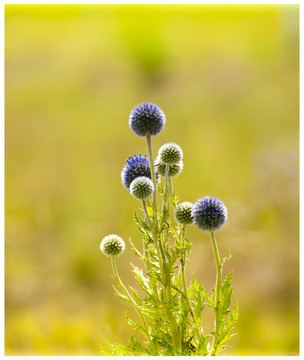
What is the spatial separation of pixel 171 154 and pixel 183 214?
0.12m

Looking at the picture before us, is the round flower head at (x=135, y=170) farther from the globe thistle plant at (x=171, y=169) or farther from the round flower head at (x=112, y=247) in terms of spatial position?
the round flower head at (x=112, y=247)

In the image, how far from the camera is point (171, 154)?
757 mm

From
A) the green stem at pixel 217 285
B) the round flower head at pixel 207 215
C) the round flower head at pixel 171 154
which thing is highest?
the round flower head at pixel 171 154

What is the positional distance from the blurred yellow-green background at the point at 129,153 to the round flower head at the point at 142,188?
1006 millimetres

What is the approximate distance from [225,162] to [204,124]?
0.31 m

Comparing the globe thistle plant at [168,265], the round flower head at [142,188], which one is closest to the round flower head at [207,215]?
the globe thistle plant at [168,265]

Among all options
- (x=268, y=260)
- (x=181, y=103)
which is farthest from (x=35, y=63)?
(x=268, y=260)

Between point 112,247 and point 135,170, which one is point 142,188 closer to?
point 135,170

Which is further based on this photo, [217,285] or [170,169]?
[170,169]

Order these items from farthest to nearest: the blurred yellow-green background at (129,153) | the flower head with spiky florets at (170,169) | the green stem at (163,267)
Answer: the blurred yellow-green background at (129,153) → the flower head with spiky florets at (170,169) → the green stem at (163,267)

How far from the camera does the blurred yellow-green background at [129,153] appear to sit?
180cm

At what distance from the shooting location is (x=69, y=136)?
2.43 m

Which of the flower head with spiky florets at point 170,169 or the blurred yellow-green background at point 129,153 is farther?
the blurred yellow-green background at point 129,153

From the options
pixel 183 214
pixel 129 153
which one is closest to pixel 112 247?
pixel 183 214
